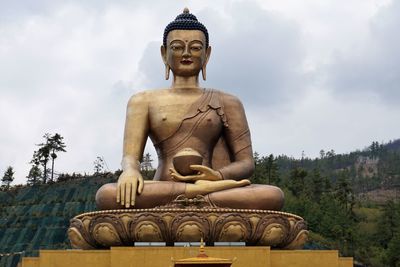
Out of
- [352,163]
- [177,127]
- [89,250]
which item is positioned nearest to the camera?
[89,250]

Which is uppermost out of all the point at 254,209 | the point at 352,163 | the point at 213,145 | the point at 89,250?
the point at 352,163

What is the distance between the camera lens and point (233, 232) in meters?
8.88

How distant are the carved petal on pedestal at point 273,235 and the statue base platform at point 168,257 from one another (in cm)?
40

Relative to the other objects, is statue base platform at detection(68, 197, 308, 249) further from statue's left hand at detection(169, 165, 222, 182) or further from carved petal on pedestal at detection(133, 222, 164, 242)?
statue's left hand at detection(169, 165, 222, 182)

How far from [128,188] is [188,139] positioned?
1493mm

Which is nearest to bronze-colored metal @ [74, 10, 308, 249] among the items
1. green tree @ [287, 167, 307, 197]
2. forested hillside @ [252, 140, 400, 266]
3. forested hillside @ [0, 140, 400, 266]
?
forested hillside @ [0, 140, 400, 266]

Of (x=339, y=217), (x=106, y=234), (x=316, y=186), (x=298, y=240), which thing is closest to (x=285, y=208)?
(x=339, y=217)

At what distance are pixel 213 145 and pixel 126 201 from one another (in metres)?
2.02

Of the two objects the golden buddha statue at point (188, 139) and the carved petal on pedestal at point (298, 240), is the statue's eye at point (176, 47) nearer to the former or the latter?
the golden buddha statue at point (188, 139)

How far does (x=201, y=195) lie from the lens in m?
9.22

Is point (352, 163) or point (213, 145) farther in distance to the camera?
point (352, 163)

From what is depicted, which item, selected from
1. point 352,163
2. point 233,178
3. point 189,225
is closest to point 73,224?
point 189,225

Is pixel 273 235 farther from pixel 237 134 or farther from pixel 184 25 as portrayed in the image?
pixel 184 25

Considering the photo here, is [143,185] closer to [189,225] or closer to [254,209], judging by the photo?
[189,225]
